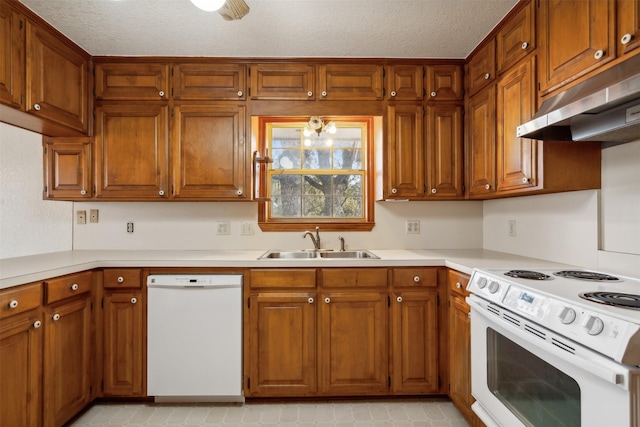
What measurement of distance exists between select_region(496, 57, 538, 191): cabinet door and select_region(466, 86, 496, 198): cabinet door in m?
0.06

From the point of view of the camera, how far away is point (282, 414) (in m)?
1.92

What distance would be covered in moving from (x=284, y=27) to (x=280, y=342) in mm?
1970

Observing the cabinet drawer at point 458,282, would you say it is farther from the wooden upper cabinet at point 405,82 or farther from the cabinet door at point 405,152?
the wooden upper cabinet at point 405,82

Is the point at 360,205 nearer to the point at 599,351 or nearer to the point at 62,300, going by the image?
the point at 599,351

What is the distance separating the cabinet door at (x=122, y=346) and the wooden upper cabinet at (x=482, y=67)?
2625 mm

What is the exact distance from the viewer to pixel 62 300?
5.67ft

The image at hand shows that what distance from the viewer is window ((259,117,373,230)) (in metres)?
2.67

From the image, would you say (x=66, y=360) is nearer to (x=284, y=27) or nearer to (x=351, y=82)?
(x=284, y=27)

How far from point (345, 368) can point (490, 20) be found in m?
2.33

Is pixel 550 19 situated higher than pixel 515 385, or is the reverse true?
pixel 550 19

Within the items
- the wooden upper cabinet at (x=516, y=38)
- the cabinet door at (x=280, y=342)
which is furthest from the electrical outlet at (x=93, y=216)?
the wooden upper cabinet at (x=516, y=38)

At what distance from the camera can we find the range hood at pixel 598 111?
108 centimetres

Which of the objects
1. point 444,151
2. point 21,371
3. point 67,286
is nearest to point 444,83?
point 444,151

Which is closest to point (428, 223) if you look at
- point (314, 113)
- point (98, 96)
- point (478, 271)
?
point (478, 271)
